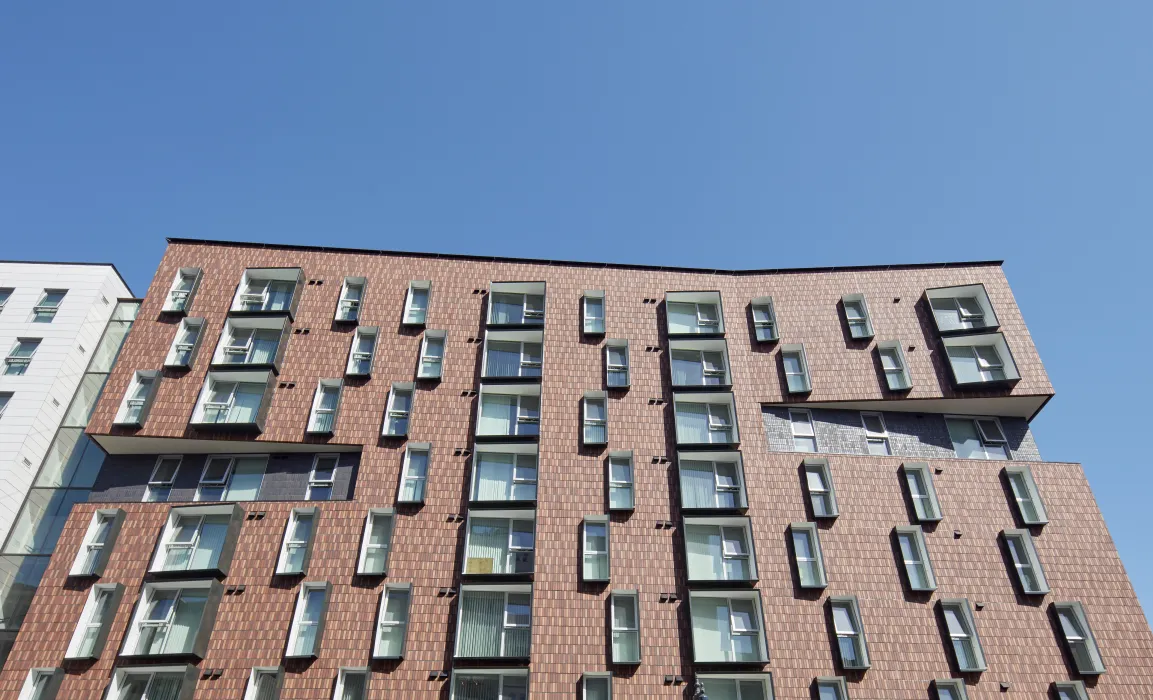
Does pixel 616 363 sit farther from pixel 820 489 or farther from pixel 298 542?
pixel 298 542

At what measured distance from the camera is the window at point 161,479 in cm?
3131

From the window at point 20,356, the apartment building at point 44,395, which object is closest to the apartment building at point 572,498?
the apartment building at point 44,395

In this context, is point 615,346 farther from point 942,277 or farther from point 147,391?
point 147,391

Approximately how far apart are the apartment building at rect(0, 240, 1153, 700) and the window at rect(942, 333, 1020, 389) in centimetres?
15

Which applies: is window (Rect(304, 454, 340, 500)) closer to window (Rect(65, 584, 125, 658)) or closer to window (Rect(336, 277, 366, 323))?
window (Rect(336, 277, 366, 323))

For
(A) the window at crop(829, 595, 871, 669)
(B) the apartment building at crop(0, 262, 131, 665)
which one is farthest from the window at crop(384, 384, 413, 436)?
(A) the window at crop(829, 595, 871, 669)

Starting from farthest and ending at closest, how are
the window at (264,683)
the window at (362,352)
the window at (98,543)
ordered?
the window at (362,352) < the window at (98,543) < the window at (264,683)

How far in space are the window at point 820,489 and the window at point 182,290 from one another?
28.0 meters

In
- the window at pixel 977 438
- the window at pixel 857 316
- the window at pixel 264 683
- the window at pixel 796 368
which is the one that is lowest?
the window at pixel 264 683

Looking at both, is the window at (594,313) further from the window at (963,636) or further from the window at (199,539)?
the window at (963,636)

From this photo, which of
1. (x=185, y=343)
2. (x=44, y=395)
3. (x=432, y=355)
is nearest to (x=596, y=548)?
(x=432, y=355)

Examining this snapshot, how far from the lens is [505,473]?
1260 inches

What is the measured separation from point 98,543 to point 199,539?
3.51 metres

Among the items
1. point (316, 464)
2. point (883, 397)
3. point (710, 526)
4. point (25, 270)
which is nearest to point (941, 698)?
point (710, 526)
